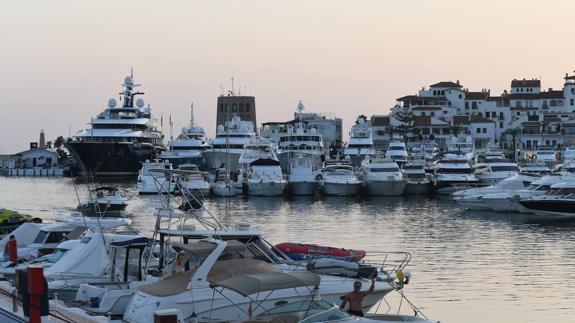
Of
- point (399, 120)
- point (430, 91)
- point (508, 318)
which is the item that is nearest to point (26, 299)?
point (508, 318)

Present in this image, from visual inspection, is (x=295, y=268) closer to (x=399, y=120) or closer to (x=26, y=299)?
(x=26, y=299)

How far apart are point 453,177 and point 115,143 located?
163 ft

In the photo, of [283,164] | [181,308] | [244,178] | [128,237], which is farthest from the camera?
[283,164]

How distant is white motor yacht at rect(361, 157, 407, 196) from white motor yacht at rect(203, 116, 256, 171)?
28102 mm

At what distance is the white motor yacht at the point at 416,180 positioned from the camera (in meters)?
76.7

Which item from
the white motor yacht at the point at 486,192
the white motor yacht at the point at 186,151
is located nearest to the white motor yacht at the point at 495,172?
the white motor yacht at the point at 486,192

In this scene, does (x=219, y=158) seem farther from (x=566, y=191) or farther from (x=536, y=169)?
(x=566, y=191)

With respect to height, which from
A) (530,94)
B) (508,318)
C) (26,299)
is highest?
(530,94)

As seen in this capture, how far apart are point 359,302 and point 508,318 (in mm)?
6620

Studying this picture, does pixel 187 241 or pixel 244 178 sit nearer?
pixel 187 241

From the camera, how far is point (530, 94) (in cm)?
14400

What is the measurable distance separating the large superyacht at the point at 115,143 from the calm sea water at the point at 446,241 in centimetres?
3594

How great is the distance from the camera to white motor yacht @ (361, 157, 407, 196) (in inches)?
2945

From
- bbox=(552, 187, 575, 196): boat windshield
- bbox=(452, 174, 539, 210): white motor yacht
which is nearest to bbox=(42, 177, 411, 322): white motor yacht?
bbox=(552, 187, 575, 196): boat windshield
